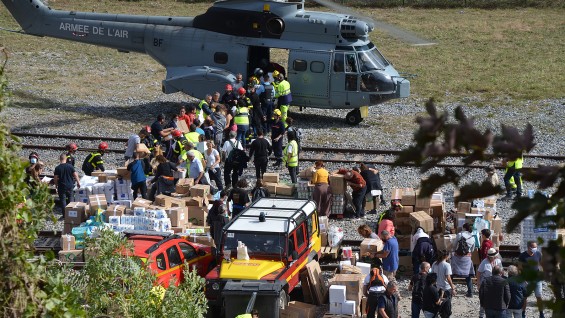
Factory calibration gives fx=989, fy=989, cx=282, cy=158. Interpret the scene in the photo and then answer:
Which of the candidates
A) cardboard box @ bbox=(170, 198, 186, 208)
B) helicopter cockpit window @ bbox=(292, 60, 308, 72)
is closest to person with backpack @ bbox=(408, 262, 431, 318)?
cardboard box @ bbox=(170, 198, 186, 208)

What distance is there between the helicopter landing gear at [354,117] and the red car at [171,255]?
1168 centimetres

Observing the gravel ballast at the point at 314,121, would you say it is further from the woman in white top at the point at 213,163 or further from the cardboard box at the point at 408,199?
the cardboard box at the point at 408,199

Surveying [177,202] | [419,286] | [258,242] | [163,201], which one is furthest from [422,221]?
[163,201]

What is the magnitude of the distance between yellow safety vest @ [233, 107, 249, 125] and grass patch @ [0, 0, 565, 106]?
8.62 metres

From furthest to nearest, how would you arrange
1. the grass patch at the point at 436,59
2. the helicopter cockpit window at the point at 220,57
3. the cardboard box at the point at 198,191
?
the grass patch at the point at 436,59
the helicopter cockpit window at the point at 220,57
the cardboard box at the point at 198,191

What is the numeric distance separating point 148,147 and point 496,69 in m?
16.2

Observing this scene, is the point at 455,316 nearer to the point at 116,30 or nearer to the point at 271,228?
the point at 271,228

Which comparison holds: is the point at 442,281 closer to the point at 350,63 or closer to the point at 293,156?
the point at 293,156

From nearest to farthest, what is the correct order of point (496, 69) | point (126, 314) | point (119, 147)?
Result: 1. point (126, 314)
2. point (119, 147)
3. point (496, 69)

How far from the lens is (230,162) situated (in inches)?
835

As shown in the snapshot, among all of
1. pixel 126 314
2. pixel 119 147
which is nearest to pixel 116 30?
pixel 119 147

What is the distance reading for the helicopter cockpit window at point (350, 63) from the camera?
26031 mm

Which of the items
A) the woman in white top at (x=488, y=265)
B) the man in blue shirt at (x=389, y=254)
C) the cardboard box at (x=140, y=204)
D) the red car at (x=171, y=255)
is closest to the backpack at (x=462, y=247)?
the woman in white top at (x=488, y=265)

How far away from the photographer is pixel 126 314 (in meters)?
9.23
